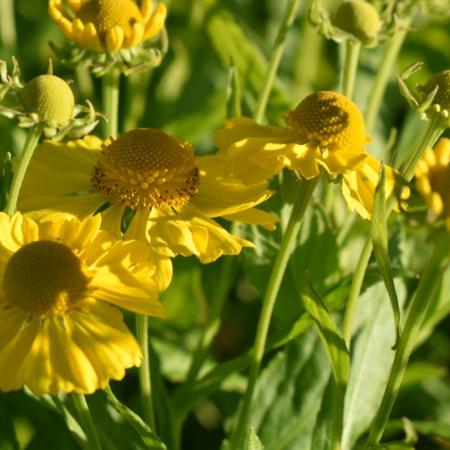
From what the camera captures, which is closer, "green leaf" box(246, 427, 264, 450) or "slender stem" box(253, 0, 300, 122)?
"green leaf" box(246, 427, 264, 450)

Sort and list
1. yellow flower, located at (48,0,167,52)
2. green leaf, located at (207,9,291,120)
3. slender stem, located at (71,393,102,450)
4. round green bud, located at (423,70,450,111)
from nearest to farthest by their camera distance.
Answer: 1. slender stem, located at (71,393,102,450)
2. round green bud, located at (423,70,450,111)
3. yellow flower, located at (48,0,167,52)
4. green leaf, located at (207,9,291,120)

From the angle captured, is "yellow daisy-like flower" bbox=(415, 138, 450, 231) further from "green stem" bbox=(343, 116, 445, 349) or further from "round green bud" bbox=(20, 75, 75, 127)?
"round green bud" bbox=(20, 75, 75, 127)

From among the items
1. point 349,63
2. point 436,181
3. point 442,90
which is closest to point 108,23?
point 349,63

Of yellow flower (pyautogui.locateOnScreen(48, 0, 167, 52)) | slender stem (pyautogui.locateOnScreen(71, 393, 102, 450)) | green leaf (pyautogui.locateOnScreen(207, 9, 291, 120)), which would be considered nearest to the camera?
slender stem (pyautogui.locateOnScreen(71, 393, 102, 450))

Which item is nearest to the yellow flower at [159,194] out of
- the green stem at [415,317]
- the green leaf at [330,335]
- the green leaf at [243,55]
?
the green leaf at [330,335]

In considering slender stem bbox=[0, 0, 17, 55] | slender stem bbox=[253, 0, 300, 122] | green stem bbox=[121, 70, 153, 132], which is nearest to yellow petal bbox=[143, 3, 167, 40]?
slender stem bbox=[253, 0, 300, 122]

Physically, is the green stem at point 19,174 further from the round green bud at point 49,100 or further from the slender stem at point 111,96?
the slender stem at point 111,96

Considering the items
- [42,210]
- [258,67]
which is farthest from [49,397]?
[258,67]

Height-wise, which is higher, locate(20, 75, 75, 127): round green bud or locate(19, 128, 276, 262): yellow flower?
locate(20, 75, 75, 127): round green bud

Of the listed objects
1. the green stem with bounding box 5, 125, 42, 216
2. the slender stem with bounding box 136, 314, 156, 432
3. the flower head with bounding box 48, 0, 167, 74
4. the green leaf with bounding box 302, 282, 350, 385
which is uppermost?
the flower head with bounding box 48, 0, 167, 74
